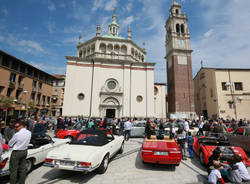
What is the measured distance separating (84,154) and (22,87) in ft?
94.4

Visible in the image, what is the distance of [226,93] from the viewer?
2580 cm

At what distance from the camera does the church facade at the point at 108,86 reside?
23.5m

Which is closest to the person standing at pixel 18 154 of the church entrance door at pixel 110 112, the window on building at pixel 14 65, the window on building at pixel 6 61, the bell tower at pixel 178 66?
the church entrance door at pixel 110 112

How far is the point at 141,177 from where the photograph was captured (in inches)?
176

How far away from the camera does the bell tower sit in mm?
27266

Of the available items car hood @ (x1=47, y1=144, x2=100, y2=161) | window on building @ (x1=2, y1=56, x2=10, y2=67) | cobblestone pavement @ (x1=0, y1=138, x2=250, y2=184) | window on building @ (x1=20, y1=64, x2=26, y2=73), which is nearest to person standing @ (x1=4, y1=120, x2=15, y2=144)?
cobblestone pavement @ (x1=0, y1=138, x2=250, y2=184)

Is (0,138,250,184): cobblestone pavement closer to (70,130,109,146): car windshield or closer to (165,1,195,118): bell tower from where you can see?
(70,130,109,146): car windshield

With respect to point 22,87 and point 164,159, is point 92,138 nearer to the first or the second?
point 164,159

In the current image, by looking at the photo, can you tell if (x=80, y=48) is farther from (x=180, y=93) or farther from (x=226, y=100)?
(x=226, y=100)

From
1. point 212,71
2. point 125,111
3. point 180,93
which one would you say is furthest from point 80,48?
point 212,71

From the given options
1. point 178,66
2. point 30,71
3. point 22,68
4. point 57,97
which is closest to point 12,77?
point 22,68

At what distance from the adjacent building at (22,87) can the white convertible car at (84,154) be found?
1894cm

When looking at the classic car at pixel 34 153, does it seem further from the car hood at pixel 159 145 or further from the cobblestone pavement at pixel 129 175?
the car hood at pixel 159 145

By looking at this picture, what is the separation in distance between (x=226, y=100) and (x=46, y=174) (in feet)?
98.9
